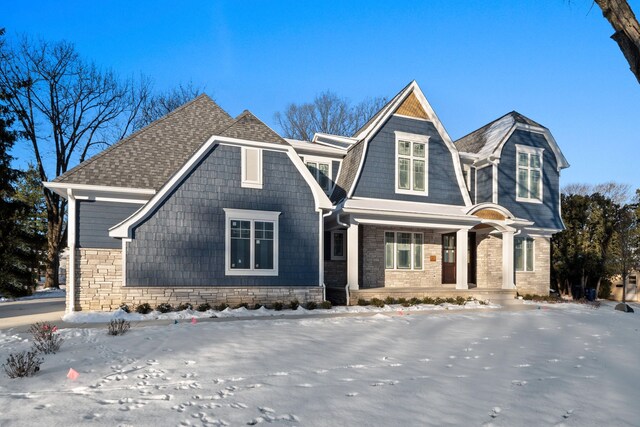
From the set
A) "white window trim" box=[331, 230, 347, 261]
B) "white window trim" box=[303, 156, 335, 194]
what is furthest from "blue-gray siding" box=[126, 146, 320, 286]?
"white window trim" box=[331, 230, 347, 261]

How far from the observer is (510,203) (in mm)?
18000

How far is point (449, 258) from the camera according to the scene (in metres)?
18.0

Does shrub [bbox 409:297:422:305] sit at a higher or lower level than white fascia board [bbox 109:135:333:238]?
lower

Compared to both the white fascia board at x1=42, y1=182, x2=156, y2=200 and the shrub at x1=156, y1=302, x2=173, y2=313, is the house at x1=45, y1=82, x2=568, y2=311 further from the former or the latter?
the shrub at x1=156, y1=302, x2=173, y2=313

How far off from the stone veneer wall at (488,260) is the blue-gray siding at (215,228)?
327 inches

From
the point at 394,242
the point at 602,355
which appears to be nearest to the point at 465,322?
the point at 602,355

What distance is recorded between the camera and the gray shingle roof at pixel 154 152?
12531mm

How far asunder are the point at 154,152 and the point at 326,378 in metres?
10.8

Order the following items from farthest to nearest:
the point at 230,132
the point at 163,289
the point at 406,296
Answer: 1. the point at 406,296
2. the point at 230,132
3. the point at 163,289

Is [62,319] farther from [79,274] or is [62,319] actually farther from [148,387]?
[148,387]

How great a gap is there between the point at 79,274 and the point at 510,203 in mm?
15904

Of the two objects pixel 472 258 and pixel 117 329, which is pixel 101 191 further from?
pixel 472 258

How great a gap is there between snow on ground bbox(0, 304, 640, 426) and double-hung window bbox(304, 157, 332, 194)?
25.0ft

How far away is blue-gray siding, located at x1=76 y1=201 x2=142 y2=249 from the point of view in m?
12.2
